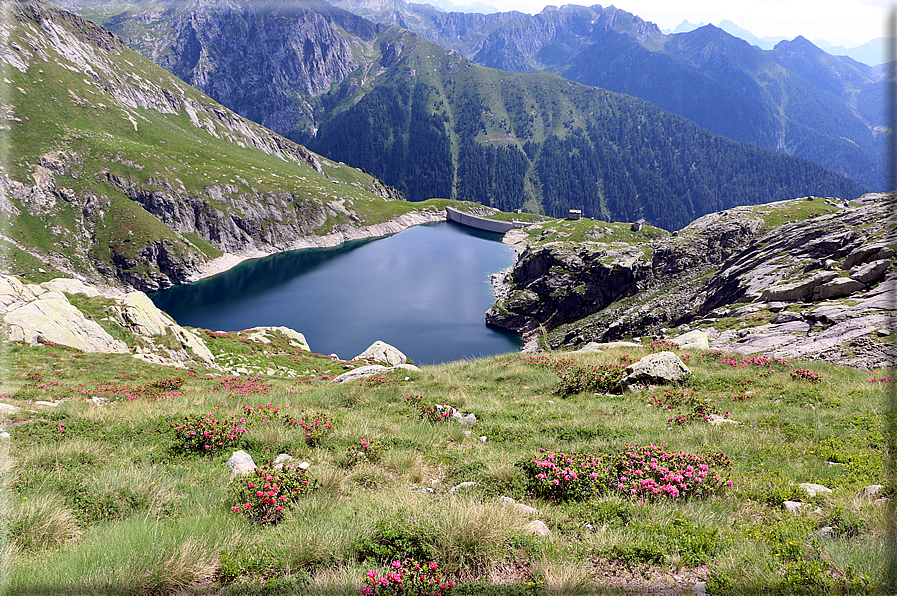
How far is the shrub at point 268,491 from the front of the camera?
6809mm

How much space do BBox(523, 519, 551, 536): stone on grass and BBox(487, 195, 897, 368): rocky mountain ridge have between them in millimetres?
18591

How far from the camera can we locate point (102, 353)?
2484cm

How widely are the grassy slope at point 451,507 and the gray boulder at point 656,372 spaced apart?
6.50ft

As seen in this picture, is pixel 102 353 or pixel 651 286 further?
pixel 651 286

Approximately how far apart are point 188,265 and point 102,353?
360 ft

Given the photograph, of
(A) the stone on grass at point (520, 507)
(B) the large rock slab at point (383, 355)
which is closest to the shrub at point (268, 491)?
(A) the stone on grass at point (520, 507)

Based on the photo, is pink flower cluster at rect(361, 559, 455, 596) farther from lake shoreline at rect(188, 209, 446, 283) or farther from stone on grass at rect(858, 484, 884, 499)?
lake shoreline at rect(188, 209, 446, 283)

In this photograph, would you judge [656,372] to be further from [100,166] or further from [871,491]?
[100,166]

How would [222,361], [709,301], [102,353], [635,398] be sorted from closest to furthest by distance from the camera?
1. [635,398]
2. [102,353]
3. [222,361]
4. [709,301]

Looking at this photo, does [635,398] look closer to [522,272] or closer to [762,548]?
[762,548]

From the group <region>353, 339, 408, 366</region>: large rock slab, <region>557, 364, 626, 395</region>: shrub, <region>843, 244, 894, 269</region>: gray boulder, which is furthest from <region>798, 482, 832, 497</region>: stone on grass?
<region>353, 339, 408, 366</region>: large rock slab

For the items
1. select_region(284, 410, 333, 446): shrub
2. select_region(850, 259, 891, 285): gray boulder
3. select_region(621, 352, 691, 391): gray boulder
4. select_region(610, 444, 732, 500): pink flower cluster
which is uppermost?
select_region(850, 259, 891, 285): gray boulder

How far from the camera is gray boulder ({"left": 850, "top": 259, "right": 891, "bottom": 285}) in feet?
79.9

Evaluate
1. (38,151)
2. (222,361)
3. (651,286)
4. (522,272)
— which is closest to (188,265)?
(38,151)
